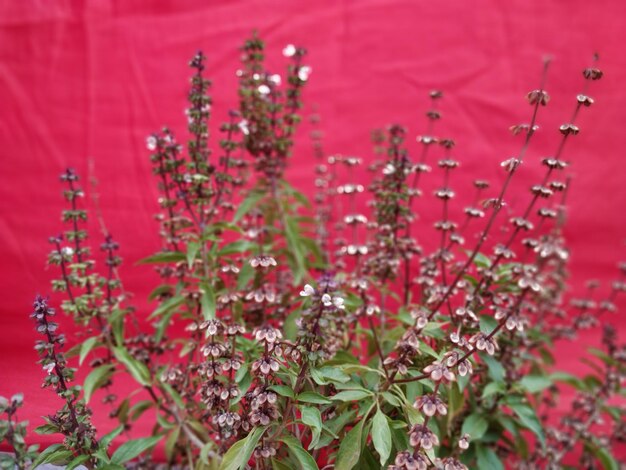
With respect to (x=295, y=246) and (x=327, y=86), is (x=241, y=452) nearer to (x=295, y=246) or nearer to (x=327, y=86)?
(x=295, y=246)

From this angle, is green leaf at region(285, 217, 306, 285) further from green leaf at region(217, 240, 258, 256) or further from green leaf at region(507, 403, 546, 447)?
green leaf at region(507, 403, 546, 447)

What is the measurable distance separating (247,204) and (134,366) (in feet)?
1.07

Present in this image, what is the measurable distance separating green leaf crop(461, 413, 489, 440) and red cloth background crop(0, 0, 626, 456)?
2.52ft

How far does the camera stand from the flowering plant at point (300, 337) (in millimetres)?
594

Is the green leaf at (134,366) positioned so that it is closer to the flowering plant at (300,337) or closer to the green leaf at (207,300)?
the flowering plant at (300,337)

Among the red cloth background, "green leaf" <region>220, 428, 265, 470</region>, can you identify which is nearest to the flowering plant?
"green leaf" <region>220, 428, 265, 470</region>

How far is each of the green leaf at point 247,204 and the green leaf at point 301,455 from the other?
435 mm

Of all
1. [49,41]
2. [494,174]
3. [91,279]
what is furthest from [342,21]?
A: [91,279]

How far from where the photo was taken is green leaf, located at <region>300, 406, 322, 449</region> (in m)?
0.56

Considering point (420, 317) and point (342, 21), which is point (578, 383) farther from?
point (342, 21)

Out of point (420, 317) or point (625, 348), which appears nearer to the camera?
point (420, 317)

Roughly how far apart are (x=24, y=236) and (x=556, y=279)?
1240 millimetres

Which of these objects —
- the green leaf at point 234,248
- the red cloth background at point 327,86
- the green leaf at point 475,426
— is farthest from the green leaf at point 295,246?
the red cloth background at point 327,86

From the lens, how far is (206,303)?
0.75 meters
